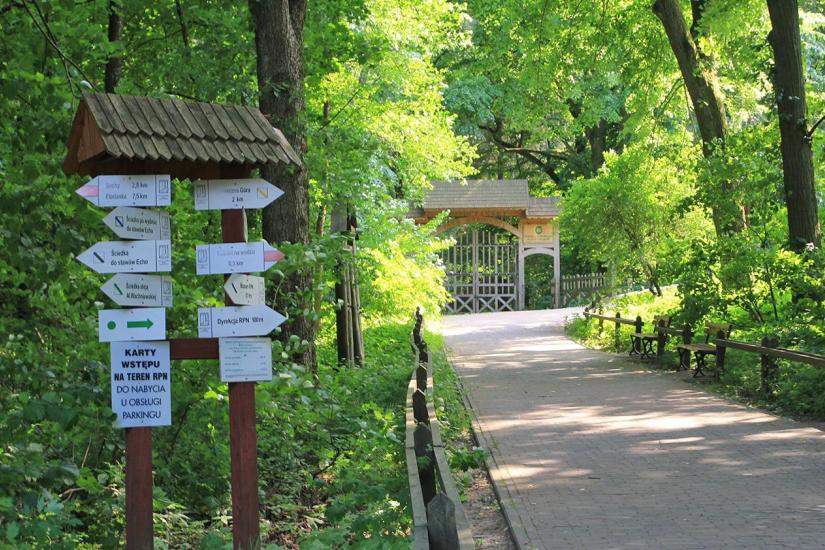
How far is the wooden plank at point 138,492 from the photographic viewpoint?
6.33 meters

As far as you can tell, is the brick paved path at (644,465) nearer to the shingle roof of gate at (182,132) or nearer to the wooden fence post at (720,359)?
the wooden fence post at (720,359)

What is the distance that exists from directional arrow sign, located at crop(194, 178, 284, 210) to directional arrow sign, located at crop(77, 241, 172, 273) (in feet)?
1.25

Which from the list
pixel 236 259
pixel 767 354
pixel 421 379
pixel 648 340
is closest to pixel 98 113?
pixel 236 259

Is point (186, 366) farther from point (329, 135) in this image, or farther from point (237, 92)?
point (329, 135)

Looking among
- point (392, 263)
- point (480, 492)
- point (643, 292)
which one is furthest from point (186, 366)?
point (643, 292)

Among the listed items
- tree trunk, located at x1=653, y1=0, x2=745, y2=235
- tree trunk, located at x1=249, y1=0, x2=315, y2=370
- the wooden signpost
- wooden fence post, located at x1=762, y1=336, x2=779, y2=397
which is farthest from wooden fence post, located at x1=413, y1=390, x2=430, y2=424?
tree trunk, located at x1=653, y1=0, x2=745, y2=235

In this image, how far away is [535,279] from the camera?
2087 inches

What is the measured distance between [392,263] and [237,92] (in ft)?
37.7

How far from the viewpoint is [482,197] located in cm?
4441

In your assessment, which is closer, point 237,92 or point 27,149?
point 27,149

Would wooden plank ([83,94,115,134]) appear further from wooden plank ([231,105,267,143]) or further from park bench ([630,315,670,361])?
park bench ([630,315,670,361])

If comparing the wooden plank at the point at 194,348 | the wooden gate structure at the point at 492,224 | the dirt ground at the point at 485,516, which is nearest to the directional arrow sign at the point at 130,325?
the wooden plank at the point at 194,348

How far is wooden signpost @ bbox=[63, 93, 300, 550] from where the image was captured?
6215 mm

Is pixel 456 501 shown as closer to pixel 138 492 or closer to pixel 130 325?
pixel 138 492
